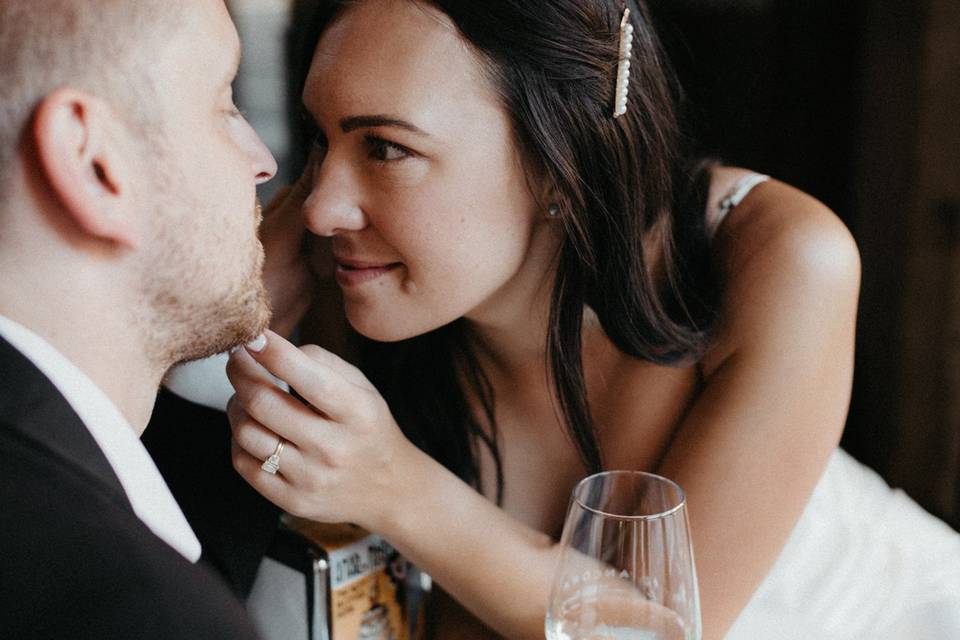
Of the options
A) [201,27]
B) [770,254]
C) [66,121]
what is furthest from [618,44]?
[66,121]

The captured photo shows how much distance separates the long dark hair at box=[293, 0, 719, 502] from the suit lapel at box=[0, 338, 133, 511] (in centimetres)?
76

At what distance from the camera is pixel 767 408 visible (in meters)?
1.39

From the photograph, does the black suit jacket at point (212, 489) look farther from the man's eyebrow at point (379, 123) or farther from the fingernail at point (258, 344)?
the man's eyebrow at point (379, 123)

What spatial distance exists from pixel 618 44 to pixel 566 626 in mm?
852

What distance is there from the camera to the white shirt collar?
87cm

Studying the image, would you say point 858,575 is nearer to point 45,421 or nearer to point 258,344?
point 258,344

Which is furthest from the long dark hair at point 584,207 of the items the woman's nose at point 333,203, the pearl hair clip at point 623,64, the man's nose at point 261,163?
the man's nose at point 261,163

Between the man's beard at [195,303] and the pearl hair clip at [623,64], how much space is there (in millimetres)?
590

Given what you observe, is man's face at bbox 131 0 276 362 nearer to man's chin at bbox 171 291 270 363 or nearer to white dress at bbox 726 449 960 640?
man's chin at bbox 171 291 270 363

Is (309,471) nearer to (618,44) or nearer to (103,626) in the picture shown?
(103,626)

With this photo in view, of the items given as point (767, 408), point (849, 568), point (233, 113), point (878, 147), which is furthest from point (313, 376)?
point (878, 147)

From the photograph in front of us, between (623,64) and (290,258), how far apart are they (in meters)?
0.63

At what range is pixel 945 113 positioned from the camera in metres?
2.42

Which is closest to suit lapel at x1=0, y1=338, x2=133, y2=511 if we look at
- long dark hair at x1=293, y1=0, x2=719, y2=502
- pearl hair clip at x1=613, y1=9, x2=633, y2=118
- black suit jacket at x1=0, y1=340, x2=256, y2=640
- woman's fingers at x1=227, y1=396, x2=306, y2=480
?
black suit jacket at x1=0, y1=340, x2=256, y2=640
